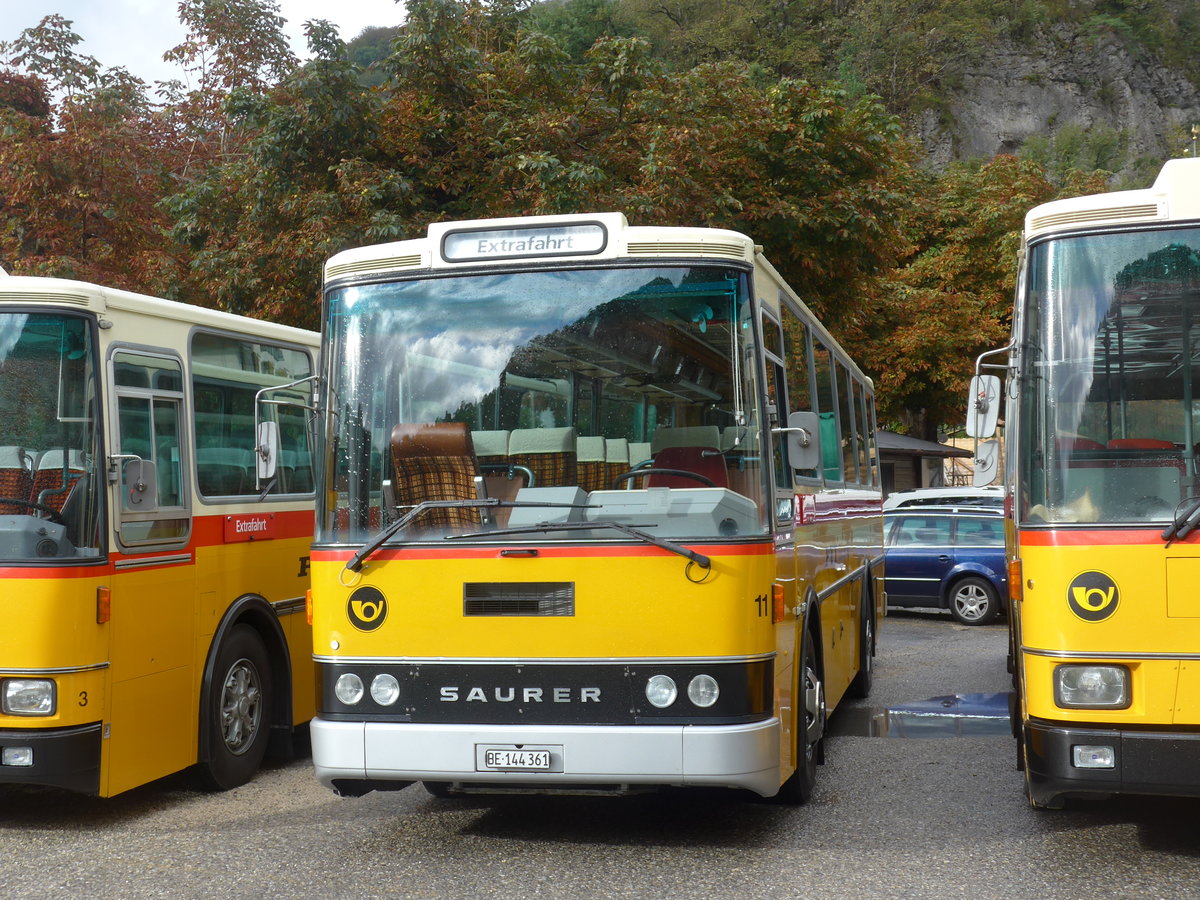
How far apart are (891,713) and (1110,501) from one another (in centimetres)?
552

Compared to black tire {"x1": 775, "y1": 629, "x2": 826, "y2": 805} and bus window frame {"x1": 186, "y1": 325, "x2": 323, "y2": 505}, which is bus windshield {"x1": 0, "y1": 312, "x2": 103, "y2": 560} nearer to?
bus window frame {"x1": 186, "y1": 325, "x2": 323, "y2": 505}

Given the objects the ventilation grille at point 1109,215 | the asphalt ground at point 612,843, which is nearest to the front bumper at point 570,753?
the asphalt ground at point 612,843

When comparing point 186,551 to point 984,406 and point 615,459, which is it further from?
point 984,406

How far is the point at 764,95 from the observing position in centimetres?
1784

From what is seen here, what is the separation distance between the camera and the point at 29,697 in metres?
6.69

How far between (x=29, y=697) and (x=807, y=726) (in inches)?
159

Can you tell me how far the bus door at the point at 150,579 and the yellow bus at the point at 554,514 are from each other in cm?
134

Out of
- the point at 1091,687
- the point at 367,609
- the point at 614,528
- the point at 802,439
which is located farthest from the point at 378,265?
the point at 1091,687

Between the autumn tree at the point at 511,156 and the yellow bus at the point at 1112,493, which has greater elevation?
the autumn tree at the point at 511,156

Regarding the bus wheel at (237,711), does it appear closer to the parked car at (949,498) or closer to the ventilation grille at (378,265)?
the ventilation grille at (378,265)

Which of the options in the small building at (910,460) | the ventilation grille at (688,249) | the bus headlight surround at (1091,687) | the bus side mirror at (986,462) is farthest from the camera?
the small building at (910,460)

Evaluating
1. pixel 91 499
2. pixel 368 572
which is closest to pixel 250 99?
pixel 91 499

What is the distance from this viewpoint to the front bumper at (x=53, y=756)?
261 inches

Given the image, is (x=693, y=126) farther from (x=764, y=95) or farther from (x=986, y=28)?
(x=986, y=28)
